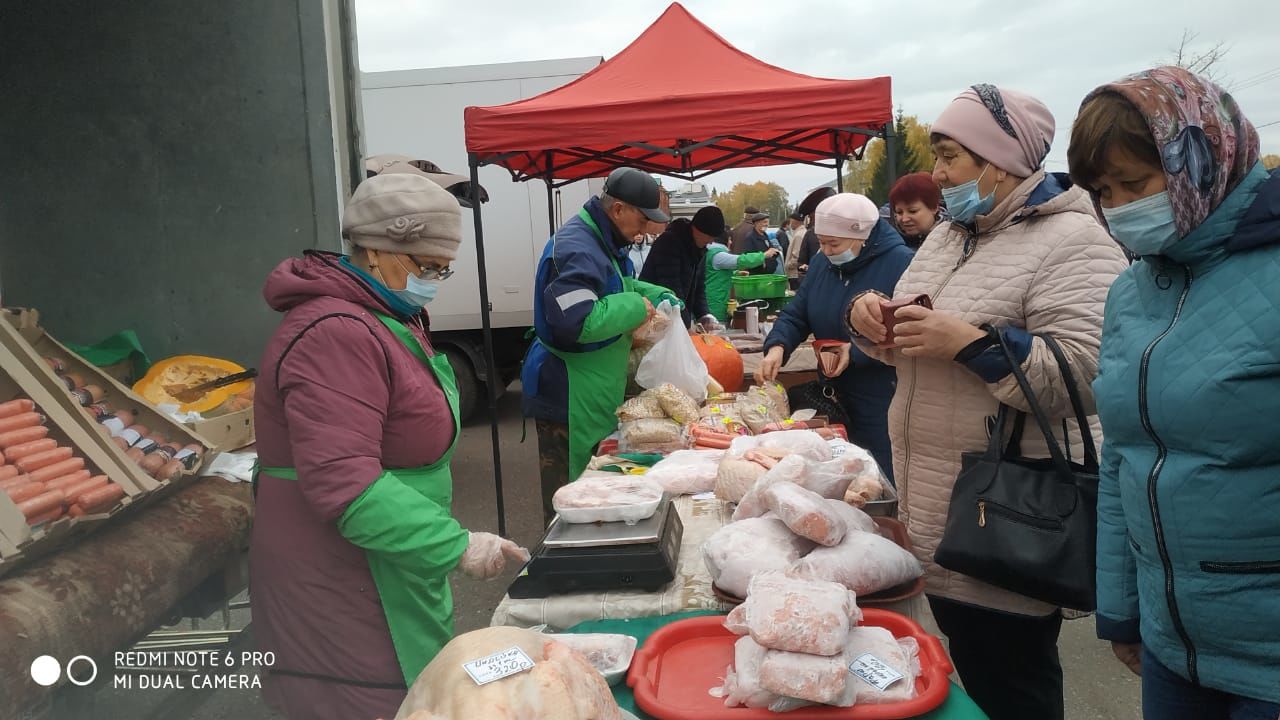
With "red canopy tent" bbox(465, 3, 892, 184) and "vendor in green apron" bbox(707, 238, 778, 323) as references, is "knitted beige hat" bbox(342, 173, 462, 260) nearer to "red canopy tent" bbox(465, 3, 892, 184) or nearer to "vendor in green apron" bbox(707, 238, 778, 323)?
"red canopy tent" bbox(465, 3, 892, 184)

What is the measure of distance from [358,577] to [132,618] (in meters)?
0.92

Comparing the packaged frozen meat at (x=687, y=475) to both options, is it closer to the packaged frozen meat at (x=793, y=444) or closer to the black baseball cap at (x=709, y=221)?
the packaged frozen meat at (x=793, y=444)

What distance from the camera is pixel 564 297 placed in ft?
12.1

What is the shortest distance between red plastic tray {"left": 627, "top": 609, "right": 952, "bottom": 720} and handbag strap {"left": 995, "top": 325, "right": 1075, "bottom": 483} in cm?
55

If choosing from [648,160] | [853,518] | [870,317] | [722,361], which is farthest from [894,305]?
[648,160]

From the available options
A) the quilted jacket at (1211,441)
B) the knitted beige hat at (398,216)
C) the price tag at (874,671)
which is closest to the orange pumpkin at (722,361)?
the knitted beige hat at (398,216)

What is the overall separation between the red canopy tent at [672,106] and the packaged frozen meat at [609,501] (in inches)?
121

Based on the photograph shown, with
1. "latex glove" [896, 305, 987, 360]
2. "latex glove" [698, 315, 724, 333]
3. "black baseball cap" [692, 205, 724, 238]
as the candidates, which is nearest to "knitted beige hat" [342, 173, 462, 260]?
"latex glove" [896, 305, 987, 360]

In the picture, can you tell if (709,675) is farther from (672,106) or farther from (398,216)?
(672,106)

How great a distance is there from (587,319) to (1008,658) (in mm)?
2335

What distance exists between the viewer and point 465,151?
8.08 meters

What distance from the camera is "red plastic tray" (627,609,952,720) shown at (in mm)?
1295

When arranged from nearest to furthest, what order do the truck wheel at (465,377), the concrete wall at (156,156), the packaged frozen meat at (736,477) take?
the packaged frozen meat at (736,477) < the concrete wall at (156,156) < the truck wheel at (465,377)

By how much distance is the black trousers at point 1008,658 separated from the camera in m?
1.98
